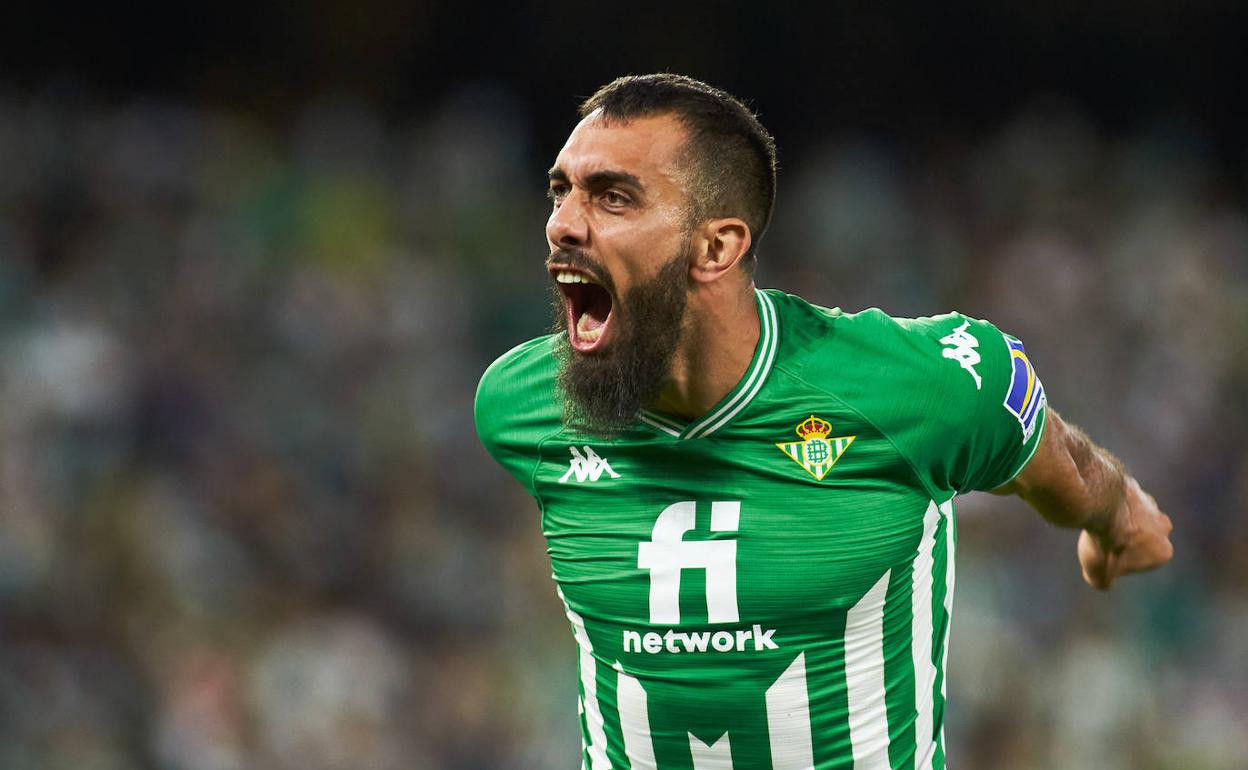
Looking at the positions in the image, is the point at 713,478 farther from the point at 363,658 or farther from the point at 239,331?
the point at 239,331

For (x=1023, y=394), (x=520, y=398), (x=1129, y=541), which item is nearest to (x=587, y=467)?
(x=520, y=398)

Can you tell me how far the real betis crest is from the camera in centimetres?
272

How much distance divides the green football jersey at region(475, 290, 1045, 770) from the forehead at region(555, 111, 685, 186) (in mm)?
390

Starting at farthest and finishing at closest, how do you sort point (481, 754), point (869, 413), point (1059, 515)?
Answer: point (481, 754) → point (1059, 515) → point (869, 413)

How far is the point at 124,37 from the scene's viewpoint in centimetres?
834

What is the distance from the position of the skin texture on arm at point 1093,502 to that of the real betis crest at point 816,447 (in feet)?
1.65

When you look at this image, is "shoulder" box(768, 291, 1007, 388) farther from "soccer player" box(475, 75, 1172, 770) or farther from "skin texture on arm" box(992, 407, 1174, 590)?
"skin texture on arm" box(992, 407, 1174, 590)

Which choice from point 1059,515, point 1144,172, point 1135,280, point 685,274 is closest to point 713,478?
point 685,274

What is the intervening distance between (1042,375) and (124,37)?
577 centimetres

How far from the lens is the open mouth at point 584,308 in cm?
270

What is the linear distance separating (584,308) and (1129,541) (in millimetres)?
1402

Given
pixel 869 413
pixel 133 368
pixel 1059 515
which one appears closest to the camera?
pixel 869 413

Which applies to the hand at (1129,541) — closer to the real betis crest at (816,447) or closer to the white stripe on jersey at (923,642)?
the white stripe on jersey at (923,642)

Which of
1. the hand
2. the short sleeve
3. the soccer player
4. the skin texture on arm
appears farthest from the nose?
the hand
